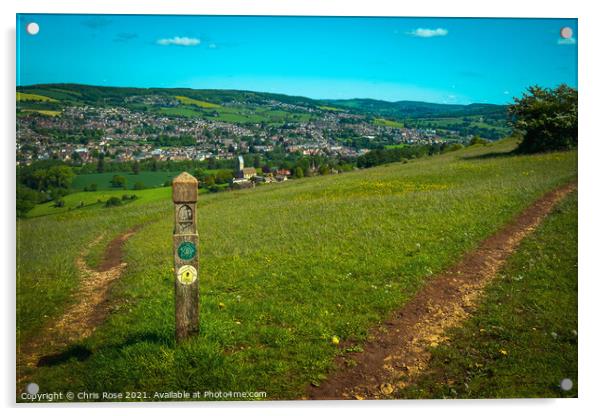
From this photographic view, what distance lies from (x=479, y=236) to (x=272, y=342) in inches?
275

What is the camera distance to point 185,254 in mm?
5965

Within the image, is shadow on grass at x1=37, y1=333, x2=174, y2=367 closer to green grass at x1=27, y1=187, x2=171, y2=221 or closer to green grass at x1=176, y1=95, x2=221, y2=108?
green grass at x1=27, y1=187, x2=171, y2=221

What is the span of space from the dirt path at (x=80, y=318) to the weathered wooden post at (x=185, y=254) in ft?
6.77

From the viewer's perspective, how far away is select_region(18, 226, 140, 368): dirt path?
691 centimetres

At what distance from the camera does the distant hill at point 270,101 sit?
957 cm

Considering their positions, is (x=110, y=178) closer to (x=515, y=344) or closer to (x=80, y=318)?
(x=80, y=318)

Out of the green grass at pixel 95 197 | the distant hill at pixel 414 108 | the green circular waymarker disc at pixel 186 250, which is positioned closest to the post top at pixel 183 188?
the green circular waymarker disc at pixel 186 250

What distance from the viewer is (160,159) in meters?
10.6

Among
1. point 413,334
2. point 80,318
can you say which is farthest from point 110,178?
point 413,334

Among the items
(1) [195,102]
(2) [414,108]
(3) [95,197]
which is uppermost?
(1) [195,102]

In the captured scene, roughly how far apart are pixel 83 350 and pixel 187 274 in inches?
84.9

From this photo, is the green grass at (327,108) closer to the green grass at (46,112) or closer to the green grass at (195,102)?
the green grass at (195,102)

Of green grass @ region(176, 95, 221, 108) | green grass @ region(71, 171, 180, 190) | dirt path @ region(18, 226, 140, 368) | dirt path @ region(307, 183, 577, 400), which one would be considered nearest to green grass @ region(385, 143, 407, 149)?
dirt path @ region(307, 183, 577, 400)

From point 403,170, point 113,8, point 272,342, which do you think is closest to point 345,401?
point 272,342
